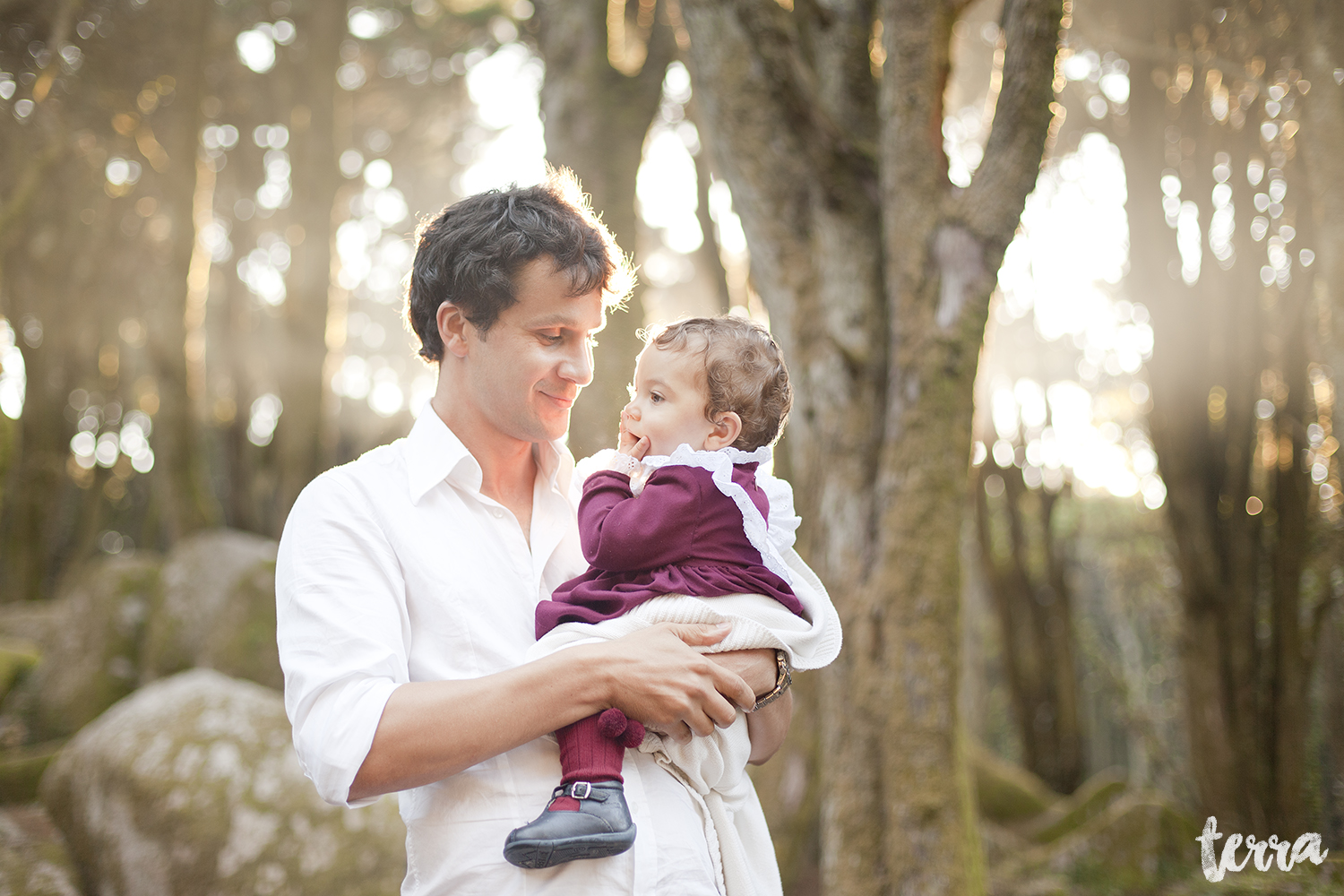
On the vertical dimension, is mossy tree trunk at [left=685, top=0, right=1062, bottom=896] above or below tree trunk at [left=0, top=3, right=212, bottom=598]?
below

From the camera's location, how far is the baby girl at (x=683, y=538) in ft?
4.98

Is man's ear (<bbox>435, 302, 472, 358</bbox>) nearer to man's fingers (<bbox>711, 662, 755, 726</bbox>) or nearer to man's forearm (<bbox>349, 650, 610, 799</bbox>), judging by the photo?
man's forearm (<bbox>349, 650, 610, 799</bbox>)

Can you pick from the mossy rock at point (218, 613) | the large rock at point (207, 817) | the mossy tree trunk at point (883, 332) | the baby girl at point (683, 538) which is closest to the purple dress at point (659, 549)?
the baby girl at point (683, 538)

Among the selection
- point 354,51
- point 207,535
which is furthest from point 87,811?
point 354,51

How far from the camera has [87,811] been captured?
12.5ft

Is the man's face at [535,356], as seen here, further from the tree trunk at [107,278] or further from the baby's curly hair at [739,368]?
the tree trunk at [107,278]

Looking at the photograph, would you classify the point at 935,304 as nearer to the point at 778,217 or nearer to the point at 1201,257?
the point at 778,217

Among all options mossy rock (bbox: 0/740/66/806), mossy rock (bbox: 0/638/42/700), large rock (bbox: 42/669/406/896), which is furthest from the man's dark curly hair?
mossy rock (bbox: 0/638/42/700)

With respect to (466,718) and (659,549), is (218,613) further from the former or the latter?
(466,718)

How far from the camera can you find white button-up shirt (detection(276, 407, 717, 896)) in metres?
1.38

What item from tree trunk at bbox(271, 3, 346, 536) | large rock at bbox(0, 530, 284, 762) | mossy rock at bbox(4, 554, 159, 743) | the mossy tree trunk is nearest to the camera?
the mossy tree trunk

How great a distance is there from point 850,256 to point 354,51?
9.95m

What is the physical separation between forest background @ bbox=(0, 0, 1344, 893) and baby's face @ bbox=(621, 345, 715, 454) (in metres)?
0.48

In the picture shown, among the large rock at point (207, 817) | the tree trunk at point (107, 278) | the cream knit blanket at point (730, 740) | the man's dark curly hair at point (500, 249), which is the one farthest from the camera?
the tree trunk at point (107, 278)
